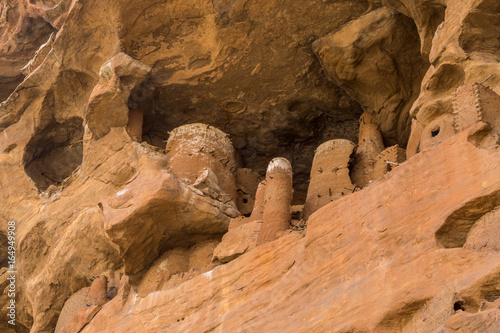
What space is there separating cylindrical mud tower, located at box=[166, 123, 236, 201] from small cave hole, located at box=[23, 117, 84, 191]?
4.95 meters

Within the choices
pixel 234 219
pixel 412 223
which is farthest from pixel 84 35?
pixel 412 223

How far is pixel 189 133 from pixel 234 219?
4578 millimetres

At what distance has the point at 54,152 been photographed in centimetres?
2219

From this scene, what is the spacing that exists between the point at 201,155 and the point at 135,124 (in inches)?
113

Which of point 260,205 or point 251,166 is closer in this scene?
point 260,205

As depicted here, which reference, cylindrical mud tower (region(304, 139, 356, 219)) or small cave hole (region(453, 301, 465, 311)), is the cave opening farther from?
small cave hole (region(453, 301, 465, 311))

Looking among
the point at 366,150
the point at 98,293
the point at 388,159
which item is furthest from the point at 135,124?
the point at 388,159

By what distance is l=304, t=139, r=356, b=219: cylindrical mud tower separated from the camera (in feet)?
47.3

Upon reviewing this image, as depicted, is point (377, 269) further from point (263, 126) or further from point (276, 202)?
point (263, 126)

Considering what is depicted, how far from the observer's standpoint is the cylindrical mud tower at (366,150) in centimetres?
1538

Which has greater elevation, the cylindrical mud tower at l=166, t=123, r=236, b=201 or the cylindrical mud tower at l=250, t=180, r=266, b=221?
the cylindrical mud tower at l=166, t=123, r=236, b=201

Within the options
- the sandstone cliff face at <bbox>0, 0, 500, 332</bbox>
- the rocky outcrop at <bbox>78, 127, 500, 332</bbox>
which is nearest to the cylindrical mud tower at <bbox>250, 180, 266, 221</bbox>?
the sandstone cliff face at <bbox>0, 0, 500, 332</bbox>

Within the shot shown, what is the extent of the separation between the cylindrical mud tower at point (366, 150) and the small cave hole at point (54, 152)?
9578mm

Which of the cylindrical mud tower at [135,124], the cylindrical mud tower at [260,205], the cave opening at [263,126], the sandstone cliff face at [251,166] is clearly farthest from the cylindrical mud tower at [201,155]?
the cave opening at [263,126]
